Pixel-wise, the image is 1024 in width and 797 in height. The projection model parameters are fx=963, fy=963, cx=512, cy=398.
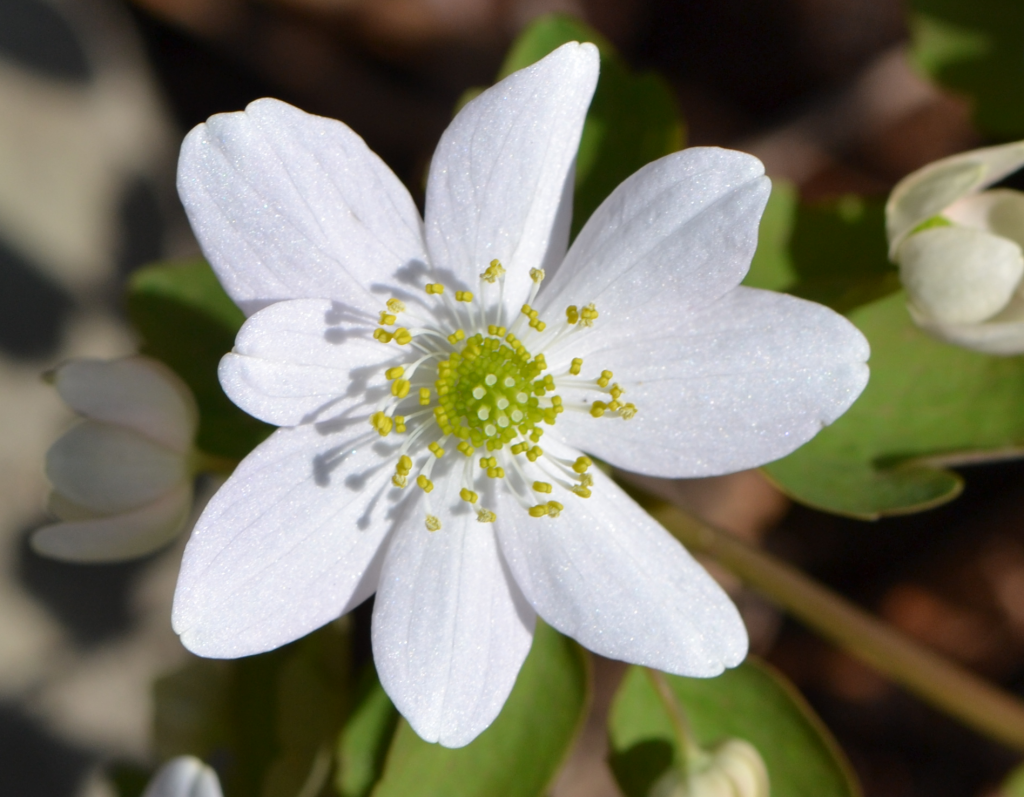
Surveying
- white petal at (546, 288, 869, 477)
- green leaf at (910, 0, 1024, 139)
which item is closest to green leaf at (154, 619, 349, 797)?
white petal at (546, 288, 869, 477)

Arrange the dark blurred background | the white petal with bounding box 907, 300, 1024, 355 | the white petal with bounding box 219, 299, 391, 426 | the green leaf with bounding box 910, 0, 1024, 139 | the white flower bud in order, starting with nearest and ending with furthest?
the white petal with bounding box 219, 299, 391, 426 < the white petal with bounding box 907, 300, 1024, 355 < the white flower bud < the green leaf with bounding box 910, 0, 1024, 139 < the dark blurred background

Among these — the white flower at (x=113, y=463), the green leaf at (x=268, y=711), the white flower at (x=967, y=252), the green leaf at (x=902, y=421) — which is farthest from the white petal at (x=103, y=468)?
the white flower at (x=967, y=252)

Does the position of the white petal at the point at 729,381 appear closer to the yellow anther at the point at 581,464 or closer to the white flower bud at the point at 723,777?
the yellow anther at the point at 581,464

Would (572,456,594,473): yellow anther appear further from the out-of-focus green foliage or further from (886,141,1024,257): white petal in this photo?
(886,141,1024,257): white petal

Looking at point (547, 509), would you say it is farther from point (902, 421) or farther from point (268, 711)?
point (268, 711)

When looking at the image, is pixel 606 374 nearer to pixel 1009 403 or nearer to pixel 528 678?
pixel 528 678

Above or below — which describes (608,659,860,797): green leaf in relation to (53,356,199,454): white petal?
below

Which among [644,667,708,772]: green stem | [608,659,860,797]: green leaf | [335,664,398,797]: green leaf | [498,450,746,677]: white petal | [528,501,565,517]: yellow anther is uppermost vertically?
[528,501,565,517]: yellow anther

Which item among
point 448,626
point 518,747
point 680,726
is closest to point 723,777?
point 680,726
